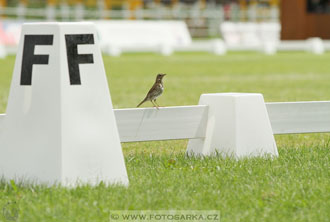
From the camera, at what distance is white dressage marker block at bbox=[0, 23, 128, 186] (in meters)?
5.36

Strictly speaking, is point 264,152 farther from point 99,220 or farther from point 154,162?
point 99,220

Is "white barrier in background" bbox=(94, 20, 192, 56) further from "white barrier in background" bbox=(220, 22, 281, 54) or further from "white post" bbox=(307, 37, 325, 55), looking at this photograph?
"white post" bbox=(307, 37, 325, 55)

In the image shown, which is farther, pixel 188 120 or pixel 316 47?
pixel 316 47

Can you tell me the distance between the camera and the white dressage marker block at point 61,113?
5363mm

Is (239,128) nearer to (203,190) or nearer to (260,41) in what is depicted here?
(203,190)

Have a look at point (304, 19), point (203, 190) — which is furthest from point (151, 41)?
point (203, 190)

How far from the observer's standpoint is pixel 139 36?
37.2m

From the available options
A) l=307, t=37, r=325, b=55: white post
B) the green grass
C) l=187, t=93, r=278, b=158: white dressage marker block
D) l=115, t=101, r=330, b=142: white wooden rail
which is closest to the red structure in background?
l=307, t=37, r=325, b=55: white post

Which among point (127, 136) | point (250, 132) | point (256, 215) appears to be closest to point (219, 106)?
point (250, 132)

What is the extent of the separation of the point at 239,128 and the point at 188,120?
464 millimetres

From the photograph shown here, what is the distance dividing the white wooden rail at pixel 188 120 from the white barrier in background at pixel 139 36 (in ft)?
84.4

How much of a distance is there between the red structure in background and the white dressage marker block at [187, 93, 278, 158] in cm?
3430

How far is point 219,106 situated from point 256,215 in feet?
6.88

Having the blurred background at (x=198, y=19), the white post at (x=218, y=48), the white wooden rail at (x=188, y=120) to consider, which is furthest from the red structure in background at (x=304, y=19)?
the white wooden rail at (x=188, y=120)
